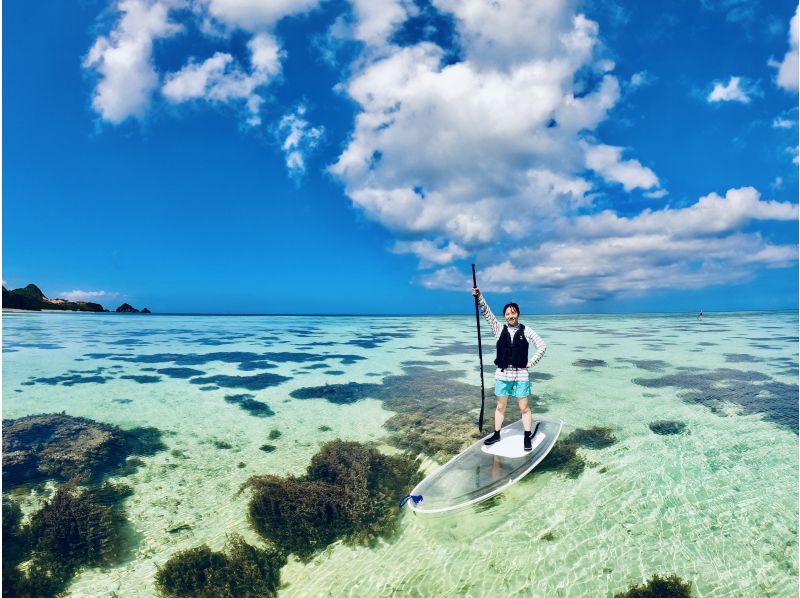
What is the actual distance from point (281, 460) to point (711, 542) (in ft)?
32.1

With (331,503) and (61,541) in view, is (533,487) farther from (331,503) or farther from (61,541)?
(61,541)

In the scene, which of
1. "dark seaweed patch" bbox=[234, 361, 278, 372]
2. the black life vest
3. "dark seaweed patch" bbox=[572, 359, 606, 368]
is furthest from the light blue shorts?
"dark seaweed patch" bbox=[234, 361, 278, 372]

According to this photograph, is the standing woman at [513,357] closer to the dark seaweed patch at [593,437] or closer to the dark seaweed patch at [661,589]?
the dark seaweed patch at [593,437]

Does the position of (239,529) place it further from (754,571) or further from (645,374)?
(645,374)

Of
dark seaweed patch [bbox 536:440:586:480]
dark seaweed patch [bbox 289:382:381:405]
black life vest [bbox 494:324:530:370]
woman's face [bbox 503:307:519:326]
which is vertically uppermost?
woman's face [bbox 503:307:519:326]

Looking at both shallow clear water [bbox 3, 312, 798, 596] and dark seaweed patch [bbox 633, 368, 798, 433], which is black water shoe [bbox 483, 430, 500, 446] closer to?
shallow clear water [bbox 3, 312, 798, 596]

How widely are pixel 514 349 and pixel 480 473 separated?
2.99 meters

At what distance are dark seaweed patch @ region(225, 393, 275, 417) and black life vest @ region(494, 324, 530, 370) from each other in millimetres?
9792

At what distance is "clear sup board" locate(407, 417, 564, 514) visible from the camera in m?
7.63

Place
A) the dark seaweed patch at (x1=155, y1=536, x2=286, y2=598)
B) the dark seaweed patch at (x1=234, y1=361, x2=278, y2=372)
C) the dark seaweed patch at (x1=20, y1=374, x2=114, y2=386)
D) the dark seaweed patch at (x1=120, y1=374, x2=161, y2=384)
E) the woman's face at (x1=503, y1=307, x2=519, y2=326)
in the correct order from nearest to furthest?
the dark seaweed patch at (x1=155, y1=536, x2=286, y2=598)
the woman's face at (x1=503, y1=307, x2=519, y2=326)
the dark seaweed patch at (x1=20, y1=374, x2=114, y2=386)
the dark seaweed patch at (x1=120, y1=374, x2=161, y2=384)
the dark seaweed patch at (x1=234, y1=361, x2=278, y2=372)

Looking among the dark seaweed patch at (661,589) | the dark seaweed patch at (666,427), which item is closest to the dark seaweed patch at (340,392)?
the dark seaweed patch at (666,427)

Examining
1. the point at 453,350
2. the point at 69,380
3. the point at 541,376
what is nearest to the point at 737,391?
the point at 541,376

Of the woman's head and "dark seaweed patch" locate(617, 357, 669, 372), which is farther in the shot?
"dark seaweed patch" locate(617, 357, 669, 372)

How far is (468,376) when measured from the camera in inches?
849
